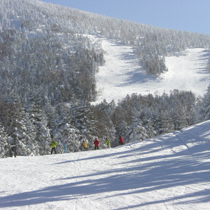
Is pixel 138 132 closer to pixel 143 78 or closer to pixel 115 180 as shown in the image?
pixel 115 180

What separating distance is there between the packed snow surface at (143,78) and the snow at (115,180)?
112 m

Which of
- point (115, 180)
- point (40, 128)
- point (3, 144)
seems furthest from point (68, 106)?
point (115, 180)

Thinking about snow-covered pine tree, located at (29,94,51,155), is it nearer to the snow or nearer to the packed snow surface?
the snow

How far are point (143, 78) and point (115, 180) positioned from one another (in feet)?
522

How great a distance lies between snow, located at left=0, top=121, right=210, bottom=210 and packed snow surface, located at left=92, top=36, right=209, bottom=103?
112 meters

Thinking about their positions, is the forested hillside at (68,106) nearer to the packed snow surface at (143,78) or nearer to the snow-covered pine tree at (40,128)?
the snow-covered pine tree at (40,128)

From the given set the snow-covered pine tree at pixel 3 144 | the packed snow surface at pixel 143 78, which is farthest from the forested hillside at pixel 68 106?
the packed snow surface at pixel 143 78

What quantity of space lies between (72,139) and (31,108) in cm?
892

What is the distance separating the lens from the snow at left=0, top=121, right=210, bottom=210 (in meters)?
7.79

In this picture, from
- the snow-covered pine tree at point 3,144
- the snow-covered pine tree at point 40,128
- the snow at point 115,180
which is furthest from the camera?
the snow-covered pine tree at point 40,128

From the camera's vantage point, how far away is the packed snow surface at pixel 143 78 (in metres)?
141

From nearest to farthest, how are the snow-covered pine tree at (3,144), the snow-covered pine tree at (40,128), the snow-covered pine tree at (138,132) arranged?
the snow-covered pine tree at (3,144) → the snow-covered pine tree at (40,128) → the snow-covered pine tree at (138,132)

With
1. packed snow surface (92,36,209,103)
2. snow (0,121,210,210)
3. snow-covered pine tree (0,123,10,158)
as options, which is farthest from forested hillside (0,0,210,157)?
snow (0,121,210,210)

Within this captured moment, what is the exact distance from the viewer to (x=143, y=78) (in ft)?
541
